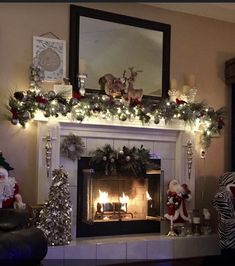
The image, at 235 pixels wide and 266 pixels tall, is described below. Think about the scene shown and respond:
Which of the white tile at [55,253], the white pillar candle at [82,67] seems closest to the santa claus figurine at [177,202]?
the white tile at [55,253]

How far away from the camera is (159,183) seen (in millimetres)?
4262

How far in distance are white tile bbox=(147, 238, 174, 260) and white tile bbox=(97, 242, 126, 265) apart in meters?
0.27

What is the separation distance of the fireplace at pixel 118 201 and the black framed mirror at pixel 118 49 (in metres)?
0.84

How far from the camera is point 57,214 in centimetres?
351

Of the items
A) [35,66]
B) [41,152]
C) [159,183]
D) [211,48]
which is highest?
[211,48]

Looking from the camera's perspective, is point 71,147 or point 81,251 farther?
point 71,147

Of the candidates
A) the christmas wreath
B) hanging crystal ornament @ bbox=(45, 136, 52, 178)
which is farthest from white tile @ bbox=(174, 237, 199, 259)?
hanging crystal ornament @ bbox=(45, 136, 52, 178)

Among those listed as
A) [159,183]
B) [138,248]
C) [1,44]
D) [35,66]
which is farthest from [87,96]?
[138,248]

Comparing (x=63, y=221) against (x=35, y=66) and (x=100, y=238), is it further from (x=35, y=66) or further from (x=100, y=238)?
(x=35, y=66)

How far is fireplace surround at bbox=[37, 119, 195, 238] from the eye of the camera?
3.76m

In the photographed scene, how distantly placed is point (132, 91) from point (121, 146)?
22.2 inches

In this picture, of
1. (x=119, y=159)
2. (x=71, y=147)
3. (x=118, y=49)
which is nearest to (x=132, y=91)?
(x=118, y=49)

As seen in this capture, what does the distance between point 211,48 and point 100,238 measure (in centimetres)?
251

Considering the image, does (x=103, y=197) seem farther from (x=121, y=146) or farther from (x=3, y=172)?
(x=3, y=172)
